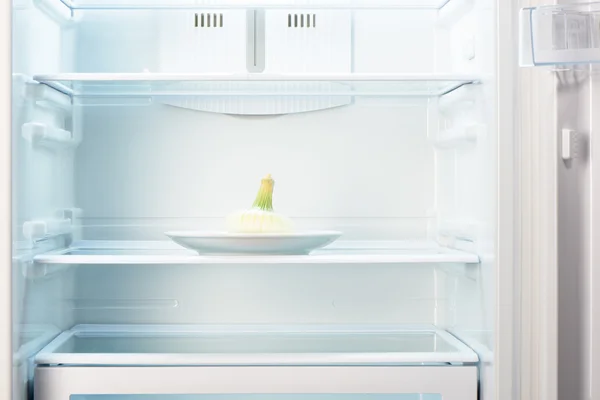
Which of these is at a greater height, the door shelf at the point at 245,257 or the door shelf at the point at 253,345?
the door shelf at the point at 245,257

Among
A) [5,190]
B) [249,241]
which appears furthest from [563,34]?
[5,190]

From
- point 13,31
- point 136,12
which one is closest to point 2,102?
point 13,31

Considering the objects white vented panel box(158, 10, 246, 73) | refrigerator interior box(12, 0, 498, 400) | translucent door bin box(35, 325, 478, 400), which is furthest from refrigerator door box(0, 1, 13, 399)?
white vented panel box(158, 10, 246, 73)

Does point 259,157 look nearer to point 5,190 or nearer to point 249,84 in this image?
point 249,84

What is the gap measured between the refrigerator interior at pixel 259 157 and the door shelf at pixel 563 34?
1.53 feet

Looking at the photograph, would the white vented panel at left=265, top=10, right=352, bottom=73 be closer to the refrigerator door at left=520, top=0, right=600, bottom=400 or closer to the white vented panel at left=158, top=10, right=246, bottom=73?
the white vented panel at left=158, top=10, right=246, bottom=73

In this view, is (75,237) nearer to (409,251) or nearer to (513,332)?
(409,251)

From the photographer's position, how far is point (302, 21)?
5.26 feet

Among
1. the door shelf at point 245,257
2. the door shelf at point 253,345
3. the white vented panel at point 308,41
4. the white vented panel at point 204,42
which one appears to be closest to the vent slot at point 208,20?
the white vented panel at point 204,42

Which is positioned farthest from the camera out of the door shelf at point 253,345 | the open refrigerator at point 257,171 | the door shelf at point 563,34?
the open refrigerator at point 257,171

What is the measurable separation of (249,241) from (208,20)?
545mm

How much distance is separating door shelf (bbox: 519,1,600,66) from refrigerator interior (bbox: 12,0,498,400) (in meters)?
0.47

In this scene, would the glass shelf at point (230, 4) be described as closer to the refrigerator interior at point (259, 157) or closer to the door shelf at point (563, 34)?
the refrigerator interior at point (259, 157)

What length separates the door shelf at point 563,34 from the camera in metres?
1.06
